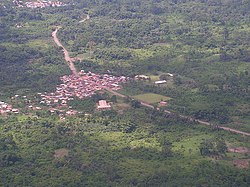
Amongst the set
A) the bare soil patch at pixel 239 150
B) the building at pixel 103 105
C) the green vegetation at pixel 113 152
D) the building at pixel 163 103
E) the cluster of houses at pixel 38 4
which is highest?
the green vegetation at pixel 113 152

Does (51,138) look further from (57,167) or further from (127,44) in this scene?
(127,44)

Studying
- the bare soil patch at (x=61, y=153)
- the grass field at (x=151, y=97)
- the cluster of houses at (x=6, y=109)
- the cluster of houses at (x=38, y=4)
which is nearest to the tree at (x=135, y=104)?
the grass field at (x=151, y=97)

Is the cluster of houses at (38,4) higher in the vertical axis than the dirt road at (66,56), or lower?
lower

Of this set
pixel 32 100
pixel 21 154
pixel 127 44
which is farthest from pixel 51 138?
pixel 127 44

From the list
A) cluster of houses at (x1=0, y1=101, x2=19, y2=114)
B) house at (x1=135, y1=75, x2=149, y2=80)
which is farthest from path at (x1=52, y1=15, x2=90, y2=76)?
cluster of houses at (x1=0, y1=101, x2=19, y2=114)

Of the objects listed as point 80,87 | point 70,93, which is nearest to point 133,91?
point 80,87

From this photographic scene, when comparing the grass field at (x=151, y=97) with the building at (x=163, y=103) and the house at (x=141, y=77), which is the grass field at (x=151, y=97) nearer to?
the building at (x=163, y=103)

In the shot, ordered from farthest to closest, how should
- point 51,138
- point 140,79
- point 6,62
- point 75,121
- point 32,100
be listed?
1. point 6,62
2. point 140,79
3. point 32,100
4. point 75,121
5. point 51,138
